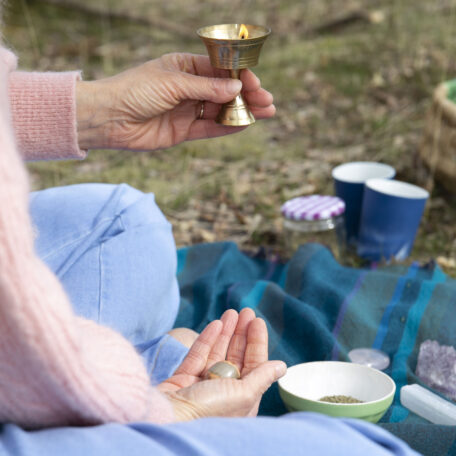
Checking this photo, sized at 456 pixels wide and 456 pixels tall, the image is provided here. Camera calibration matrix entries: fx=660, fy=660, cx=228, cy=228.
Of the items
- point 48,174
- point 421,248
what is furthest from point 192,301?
point 48,174

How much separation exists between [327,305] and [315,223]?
20.7 inches

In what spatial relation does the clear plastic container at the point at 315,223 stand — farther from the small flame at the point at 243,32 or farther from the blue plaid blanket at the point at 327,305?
the small flame at the point at 243,32

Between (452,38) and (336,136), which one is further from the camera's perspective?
(452,38)

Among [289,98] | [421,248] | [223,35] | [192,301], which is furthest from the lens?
[289,98]

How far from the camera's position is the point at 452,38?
193 inches

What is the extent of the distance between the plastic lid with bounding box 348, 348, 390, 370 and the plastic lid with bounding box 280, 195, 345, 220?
70cm

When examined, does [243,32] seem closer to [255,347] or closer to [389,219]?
[255,347]

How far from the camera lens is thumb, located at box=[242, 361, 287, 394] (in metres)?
1.32

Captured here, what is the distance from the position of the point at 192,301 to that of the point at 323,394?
29.7 inches

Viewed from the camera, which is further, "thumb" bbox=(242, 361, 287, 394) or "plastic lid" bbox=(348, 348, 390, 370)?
"plastic lid" bbox=(348, 348, 390, 370)

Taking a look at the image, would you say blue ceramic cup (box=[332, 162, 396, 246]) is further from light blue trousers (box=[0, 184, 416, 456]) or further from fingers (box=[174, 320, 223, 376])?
fingers (box=[174, 320, 223, 376])

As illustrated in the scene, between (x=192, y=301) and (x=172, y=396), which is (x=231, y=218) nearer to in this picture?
(x=192, y=301)

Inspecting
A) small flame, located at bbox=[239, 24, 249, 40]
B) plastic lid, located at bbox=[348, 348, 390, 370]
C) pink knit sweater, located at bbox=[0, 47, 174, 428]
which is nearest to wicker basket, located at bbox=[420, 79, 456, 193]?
plastic lid, located at bbox=[348, 348, 390, 370]

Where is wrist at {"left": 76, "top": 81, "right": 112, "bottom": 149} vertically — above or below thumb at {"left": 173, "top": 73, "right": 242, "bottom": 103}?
below
